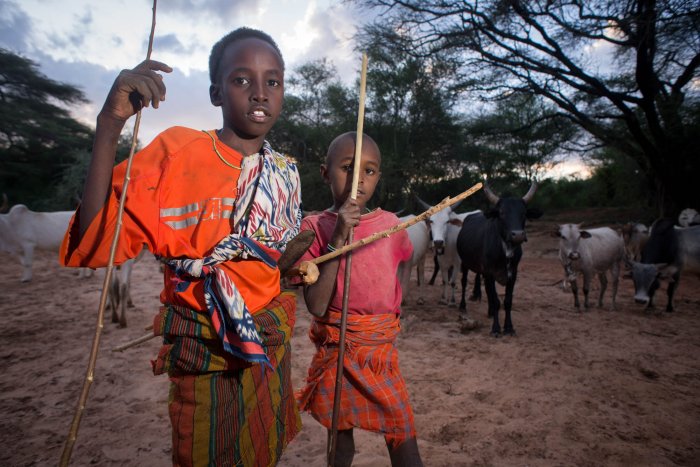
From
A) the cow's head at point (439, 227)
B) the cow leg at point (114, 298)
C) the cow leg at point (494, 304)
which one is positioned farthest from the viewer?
the cow's head at point (439, 227)

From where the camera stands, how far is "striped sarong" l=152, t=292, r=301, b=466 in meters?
1.10

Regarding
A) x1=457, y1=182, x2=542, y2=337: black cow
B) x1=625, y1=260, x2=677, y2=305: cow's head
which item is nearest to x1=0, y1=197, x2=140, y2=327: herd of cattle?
x1=457, y1=182, x2=542, y2=337: black cow

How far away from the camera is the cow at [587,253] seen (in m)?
6.55

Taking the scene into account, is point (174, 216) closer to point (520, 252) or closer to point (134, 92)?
point (134, 92)

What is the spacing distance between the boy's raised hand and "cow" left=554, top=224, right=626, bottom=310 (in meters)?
7.09

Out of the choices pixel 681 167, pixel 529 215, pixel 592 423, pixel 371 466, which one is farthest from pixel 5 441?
pixel 681 167

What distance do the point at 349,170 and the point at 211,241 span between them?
0.81 metres

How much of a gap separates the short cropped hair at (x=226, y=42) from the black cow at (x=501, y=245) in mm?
4454

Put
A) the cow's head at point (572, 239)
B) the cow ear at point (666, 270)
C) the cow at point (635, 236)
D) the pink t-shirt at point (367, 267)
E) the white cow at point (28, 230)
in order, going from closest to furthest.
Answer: the pink t-shirt at point (367, 267)
the cow's head at point (572, 239)
the cow ear at point (666, 270)
the white cow at point (28, 230)
the cow at point (635, 236)

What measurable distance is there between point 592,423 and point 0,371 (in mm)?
5794

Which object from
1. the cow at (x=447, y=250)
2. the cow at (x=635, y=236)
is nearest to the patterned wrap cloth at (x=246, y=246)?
the cow at (x=447, y=250)

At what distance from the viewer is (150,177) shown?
109 cm

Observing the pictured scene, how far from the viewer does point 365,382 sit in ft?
5.40

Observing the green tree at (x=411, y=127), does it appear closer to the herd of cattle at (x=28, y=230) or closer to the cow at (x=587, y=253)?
the cow at (x=587, y=253)
